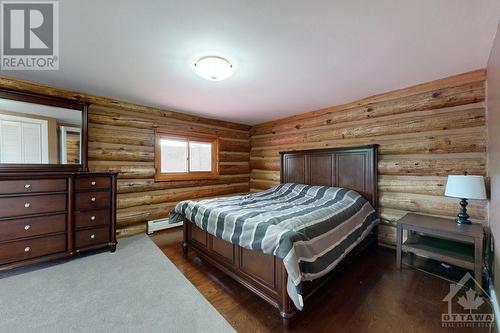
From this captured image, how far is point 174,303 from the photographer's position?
1.83 m

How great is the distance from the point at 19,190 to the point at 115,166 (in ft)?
4.08

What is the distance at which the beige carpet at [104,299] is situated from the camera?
61.9 inches

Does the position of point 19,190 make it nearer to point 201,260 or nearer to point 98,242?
point 98,242

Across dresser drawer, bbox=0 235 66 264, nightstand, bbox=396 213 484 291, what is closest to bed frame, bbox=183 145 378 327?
nightstand, bbox=396 213 484 291

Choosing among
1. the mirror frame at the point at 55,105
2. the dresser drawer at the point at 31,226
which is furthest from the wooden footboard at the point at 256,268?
the mirror frame at the point at 55,105

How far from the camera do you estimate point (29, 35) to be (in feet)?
5.85

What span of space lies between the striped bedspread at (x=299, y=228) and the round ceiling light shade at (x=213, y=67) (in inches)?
59.3

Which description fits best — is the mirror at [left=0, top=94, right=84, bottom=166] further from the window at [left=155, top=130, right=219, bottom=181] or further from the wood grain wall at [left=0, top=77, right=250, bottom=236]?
the window at [left=155, top=130, right=219, bottom=181]

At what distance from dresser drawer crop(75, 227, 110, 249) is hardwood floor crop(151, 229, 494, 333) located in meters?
1.20

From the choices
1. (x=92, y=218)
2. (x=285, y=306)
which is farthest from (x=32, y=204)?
(x=285, y=306)

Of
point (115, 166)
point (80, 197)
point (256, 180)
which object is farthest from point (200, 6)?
point (256, 180)

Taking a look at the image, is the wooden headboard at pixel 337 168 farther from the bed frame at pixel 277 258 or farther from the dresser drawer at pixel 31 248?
the dresser drawer at pixel 31 248

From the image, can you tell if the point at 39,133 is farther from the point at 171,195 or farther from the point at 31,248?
the point at 171,195

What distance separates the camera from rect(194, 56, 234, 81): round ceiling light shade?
2039mm
